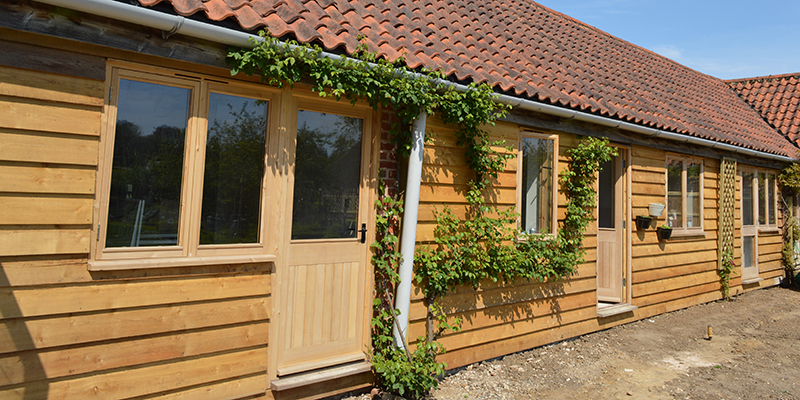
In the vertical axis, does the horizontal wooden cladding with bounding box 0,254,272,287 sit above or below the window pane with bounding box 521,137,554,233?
below

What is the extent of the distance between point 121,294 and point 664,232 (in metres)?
7.16

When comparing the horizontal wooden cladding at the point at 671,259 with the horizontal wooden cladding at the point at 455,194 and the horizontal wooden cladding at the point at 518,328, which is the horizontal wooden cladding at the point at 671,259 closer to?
the horizontal wooden cladding at the point at 518,328

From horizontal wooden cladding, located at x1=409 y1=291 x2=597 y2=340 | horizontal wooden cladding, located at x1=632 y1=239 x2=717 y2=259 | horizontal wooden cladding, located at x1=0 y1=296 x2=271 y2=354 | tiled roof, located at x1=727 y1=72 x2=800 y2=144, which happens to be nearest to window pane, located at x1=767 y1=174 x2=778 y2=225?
tiled roof, located at x1=727 y1=72 x2=800 y2=144

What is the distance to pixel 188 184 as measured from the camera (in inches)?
126

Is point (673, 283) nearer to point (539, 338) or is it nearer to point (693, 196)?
point (693, 196)

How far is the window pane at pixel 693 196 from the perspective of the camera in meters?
7.65

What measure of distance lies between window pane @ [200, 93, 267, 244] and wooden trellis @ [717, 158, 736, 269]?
27.1 feet

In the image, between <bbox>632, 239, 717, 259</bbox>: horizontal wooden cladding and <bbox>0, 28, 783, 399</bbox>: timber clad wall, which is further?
<bbox>632, 239, 717, 259</bbox>: horizontal wooden cladding

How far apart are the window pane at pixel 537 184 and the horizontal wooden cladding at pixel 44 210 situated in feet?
14.0

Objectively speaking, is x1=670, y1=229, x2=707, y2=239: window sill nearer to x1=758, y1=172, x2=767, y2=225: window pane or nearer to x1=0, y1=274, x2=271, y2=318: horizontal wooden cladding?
x1=758, y1=172, x2=767, y2=225: window pane

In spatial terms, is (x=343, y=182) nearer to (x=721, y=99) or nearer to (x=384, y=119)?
(x=384, y=119)

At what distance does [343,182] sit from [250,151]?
2.78ft

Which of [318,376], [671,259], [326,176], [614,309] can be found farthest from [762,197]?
[318,376]

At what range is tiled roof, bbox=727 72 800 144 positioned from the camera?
1096 cm
